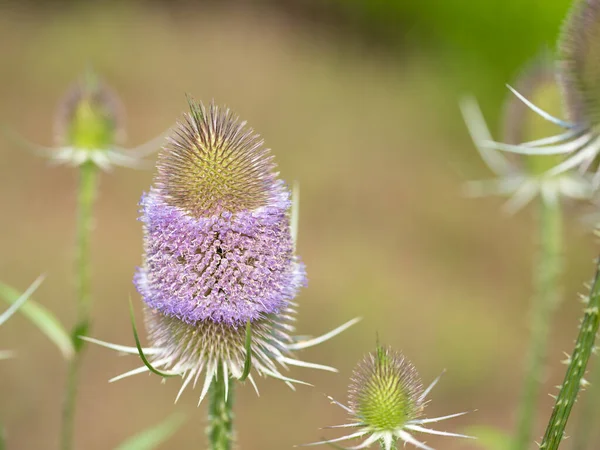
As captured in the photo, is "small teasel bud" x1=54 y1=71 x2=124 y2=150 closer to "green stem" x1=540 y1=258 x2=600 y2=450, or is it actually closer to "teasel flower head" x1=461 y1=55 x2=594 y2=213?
"teasel flower head" x1=461 y1=55 x2=594 y2=213

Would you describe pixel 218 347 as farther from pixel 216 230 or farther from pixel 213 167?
pixel 213 167

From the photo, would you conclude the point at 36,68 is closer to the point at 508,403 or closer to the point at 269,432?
the point at 269,432

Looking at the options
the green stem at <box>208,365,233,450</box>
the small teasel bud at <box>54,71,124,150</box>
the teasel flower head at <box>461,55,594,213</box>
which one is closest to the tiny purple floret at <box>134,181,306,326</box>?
the green stem at <box>208,365,233,450</box>

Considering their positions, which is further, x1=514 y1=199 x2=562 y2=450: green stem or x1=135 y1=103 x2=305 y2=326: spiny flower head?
x1=514 y1=199 x2=562 y2=450: green stem

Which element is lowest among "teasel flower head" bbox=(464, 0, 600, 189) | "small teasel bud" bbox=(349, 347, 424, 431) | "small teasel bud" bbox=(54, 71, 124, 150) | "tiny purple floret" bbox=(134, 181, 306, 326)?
"small teasel bud" bbox=(349, 347, 424, 431)

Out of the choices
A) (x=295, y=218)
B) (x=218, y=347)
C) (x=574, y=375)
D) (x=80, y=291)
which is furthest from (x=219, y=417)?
(x=80, y=291)

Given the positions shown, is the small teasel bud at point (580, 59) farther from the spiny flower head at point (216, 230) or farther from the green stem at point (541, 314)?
the green stem at point (541, 314)

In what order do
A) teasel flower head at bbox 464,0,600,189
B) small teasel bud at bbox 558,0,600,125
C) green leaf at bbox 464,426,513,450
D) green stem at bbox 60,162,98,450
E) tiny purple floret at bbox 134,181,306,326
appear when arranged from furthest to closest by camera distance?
green leaf at bbox 464,426,513,450 → green stem at bbox 60,162,98,450 → small teasel bud at bbox 558,0,600,125 → teasel flower head at bbox 464,0,600,189 → tiny purple floret at bbox 134,181,306,326

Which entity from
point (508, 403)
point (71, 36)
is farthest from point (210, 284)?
point (71, 36)
